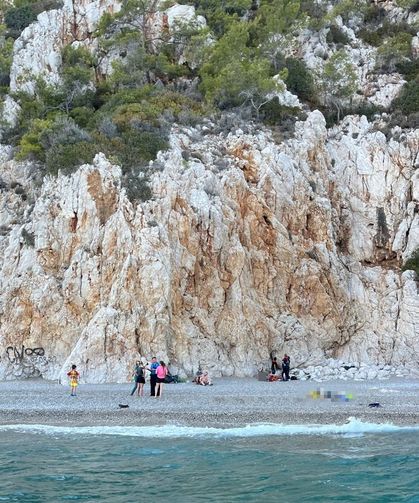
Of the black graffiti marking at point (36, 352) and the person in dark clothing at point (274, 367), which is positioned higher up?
the black graffiti marking at point (36, 352)

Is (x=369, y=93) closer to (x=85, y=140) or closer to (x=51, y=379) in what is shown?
(x=85, y=140)

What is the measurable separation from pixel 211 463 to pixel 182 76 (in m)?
34.0

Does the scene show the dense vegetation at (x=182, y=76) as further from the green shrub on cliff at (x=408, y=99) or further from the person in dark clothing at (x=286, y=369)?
the person in dark clothing at (x=286, y=369)

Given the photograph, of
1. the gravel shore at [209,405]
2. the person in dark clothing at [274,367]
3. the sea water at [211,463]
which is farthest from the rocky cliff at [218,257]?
the sea water at [211,463]

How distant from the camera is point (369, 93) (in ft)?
140

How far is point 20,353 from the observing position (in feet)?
95.3

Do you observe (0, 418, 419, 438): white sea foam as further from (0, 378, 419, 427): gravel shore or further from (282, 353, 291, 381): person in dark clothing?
(282, 353, 291, 381): person in dark clothing

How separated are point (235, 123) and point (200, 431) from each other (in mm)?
22197

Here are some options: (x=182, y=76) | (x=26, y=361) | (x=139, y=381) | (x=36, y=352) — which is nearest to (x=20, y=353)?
(x=26, y=361)

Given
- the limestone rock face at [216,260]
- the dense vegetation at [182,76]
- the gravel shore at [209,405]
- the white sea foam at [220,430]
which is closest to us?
the white sea foam at [220,430]

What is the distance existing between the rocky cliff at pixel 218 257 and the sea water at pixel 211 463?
29.9ft

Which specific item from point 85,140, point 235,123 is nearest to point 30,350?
point 85,140

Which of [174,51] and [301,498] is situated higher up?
[174,51]

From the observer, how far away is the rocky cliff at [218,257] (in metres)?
28.5
